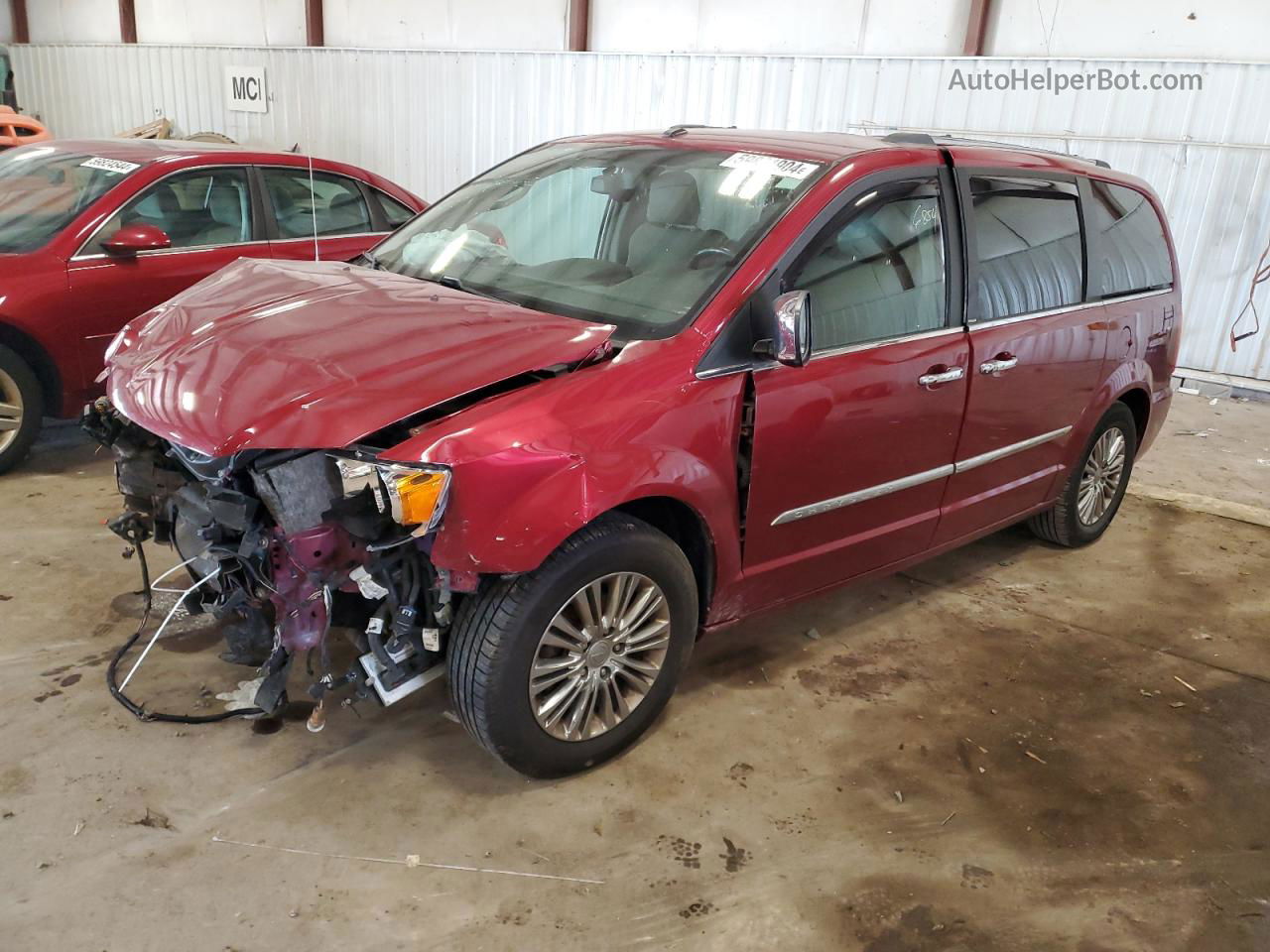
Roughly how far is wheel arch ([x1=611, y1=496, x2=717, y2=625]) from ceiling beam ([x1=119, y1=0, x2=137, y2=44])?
45.0ft

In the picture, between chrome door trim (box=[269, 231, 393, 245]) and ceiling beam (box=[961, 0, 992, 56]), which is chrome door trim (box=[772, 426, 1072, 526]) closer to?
chrome door trim (box=[269, 231, 393, 245])

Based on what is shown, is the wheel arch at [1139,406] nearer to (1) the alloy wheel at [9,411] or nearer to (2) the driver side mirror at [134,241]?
(2) the driver side mirror at [134,241]

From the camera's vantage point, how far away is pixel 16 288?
4262 millimetres

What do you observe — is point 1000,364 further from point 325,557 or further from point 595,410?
point 325,557

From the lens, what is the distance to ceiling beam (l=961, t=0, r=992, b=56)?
7.77 m

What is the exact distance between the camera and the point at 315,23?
11.1 m

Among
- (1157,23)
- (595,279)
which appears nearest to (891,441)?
(595,279)

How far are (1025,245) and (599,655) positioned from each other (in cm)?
216

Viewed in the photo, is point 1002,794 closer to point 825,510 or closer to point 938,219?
point 825,510

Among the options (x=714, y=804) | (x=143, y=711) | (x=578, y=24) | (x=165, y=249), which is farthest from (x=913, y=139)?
(x=578, y=24)

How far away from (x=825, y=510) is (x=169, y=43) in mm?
12980

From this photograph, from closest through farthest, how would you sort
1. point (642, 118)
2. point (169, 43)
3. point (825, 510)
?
point (825, 510) < point (642, 118) < point (169, 43)

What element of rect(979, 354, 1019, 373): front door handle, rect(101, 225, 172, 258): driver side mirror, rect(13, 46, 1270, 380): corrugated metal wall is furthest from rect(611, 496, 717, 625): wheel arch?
rect(13, 46, 1270, 380): corrugated metal wall

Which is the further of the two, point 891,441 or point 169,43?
point 169,43
